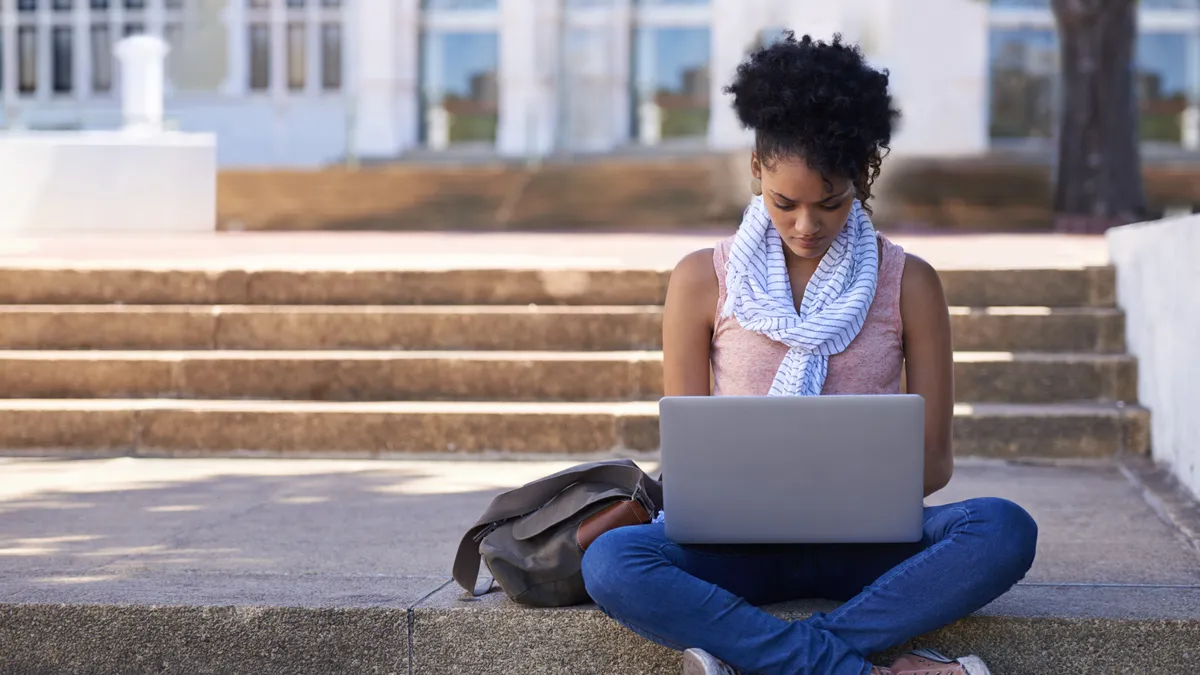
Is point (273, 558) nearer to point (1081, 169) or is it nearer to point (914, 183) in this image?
point (1081, 169)

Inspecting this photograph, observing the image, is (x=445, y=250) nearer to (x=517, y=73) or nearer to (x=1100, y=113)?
(x=1100, y=113)

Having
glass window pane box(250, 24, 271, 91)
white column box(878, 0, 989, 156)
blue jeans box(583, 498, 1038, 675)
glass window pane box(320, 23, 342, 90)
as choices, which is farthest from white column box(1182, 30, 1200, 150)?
blue jeans box(583, 498, 1038, 675)

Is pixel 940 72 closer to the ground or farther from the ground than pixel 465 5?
closer to the ground

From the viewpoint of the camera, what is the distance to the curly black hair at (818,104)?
11.0 feet

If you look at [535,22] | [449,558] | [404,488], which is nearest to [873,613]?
[449,558]

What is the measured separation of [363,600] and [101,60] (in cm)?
2400

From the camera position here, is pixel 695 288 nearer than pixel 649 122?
Yes

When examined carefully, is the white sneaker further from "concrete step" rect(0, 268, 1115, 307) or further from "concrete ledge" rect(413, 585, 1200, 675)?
"concrete step" rect(0, 268, 1115, 307)

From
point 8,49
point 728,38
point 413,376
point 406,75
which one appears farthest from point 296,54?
point 413,376

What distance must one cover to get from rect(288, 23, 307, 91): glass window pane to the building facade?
0.02 metres

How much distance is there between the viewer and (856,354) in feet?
11.7

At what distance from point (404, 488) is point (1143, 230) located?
3.43 m

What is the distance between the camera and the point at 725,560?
3.49 m

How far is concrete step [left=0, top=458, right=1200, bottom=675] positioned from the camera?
144 inches
